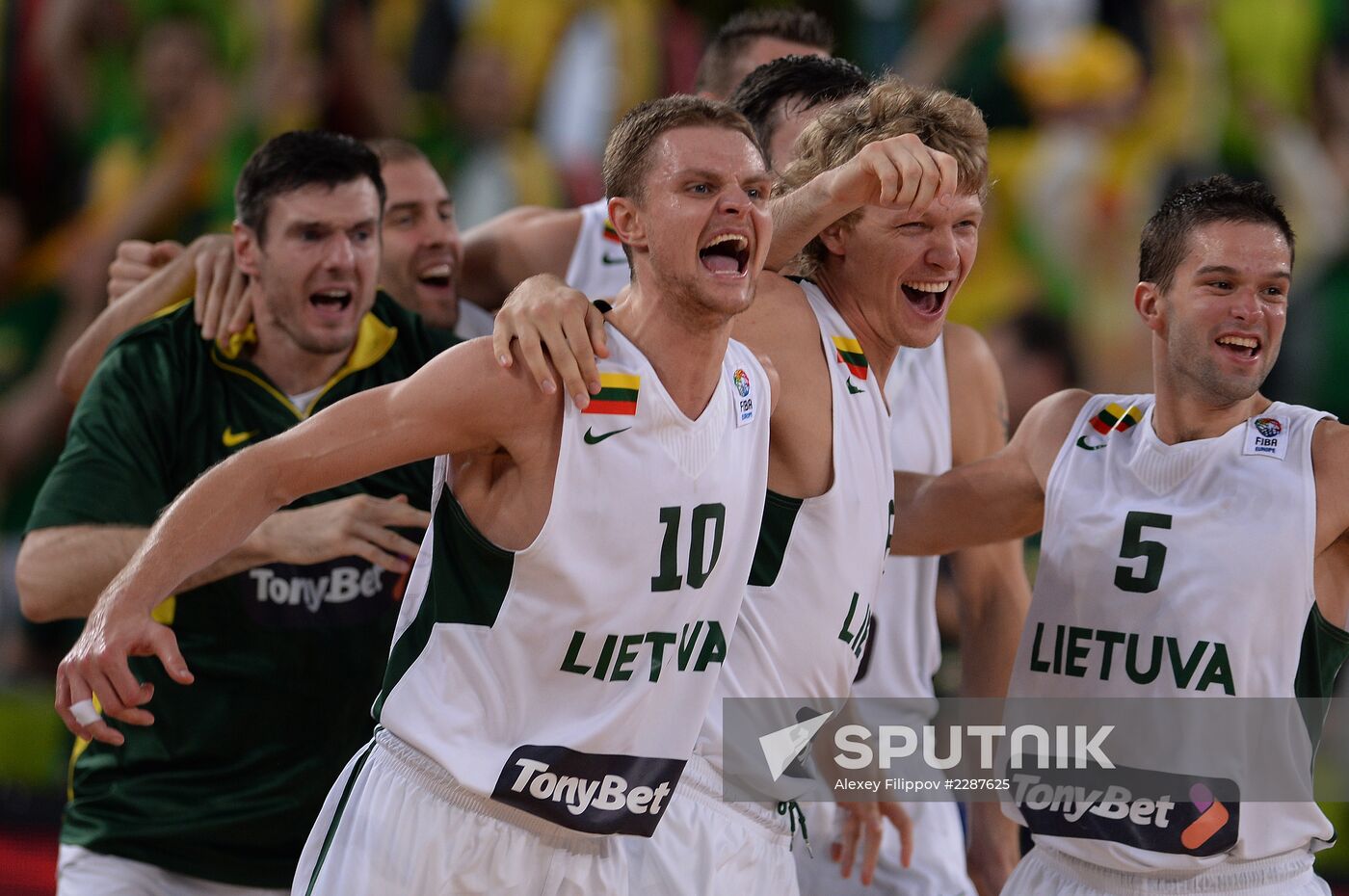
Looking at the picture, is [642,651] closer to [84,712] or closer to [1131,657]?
[84,712]

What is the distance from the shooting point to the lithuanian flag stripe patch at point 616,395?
11.7 ft

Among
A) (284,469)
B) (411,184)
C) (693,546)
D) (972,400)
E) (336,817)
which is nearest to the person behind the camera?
(284,469)

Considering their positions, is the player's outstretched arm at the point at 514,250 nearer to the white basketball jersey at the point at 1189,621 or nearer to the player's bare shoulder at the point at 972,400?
the player's bare shoulder at the point at 972,400

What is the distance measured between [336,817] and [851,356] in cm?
164

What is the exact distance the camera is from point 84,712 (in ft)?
10.9

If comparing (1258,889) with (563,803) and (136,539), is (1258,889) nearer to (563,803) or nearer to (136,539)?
(563,803)

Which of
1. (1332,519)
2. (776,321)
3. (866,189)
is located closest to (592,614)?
(776,321)

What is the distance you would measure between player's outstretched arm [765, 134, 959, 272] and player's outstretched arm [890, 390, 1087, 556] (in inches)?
33.3

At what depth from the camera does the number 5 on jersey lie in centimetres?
420

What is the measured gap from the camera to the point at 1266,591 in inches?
160

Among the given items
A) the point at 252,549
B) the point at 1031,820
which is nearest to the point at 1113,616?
the point at 1031,820

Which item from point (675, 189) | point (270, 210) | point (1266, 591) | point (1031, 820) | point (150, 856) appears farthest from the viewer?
point (270, 210)

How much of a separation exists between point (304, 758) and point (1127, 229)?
5946 millimetres

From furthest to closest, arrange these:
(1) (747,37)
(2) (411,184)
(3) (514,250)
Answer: (1) (747,37) → (2) (411,184) → (3) (514,250)
